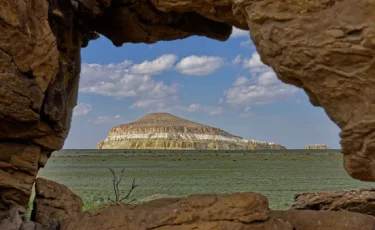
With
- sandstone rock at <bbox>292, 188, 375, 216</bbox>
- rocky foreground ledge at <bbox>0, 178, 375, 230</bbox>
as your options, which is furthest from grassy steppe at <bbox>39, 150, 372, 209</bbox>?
rocky foreground ledge at <bbox>0, 178, 375, 230</bbox>

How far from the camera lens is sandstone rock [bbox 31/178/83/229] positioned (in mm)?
13914

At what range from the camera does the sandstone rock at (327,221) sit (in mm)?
10539

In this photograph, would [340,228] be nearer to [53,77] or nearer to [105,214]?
[105,214]

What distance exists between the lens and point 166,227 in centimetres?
984

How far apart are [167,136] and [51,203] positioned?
149142 millimetres

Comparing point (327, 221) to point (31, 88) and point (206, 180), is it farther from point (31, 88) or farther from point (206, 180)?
point (206, 180)

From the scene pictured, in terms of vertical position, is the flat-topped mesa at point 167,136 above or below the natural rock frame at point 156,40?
above

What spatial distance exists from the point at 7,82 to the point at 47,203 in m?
4.00

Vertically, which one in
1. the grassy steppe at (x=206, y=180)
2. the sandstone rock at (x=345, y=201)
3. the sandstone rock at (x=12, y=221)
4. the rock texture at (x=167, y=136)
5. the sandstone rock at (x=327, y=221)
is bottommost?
the sandstone rock at (x=12, y=221)

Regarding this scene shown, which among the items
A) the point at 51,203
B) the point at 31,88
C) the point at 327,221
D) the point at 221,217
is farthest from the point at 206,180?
the point at 221,217

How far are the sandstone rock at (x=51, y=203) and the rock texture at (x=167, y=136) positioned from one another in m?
145

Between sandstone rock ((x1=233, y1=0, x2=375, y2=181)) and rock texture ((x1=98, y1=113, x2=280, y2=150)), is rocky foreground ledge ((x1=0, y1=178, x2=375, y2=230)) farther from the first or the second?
rock texture ((x1=98, y1=113, x2=280, y2=150))

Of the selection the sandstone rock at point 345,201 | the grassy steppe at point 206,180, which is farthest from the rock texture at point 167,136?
the sandstone rock at point 345,201

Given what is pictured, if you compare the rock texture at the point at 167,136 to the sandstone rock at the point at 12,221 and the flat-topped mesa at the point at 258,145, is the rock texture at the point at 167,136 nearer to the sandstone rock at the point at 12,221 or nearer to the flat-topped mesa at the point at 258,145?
the flat-topped mesa at the point at 258,145
